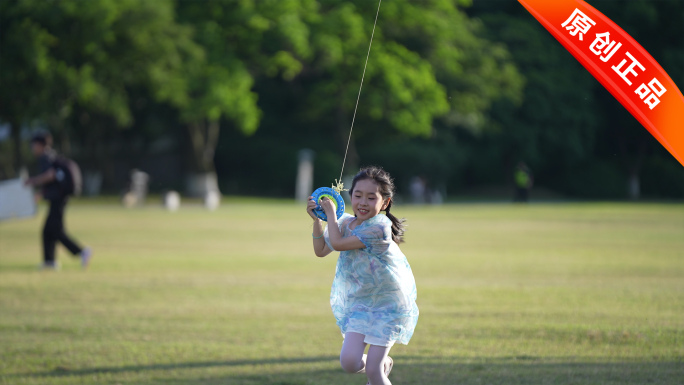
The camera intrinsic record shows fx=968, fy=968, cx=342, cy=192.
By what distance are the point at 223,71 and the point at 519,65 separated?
22.0m

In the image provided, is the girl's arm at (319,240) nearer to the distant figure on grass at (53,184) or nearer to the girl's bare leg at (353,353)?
the girl's bare leg at (353,353)

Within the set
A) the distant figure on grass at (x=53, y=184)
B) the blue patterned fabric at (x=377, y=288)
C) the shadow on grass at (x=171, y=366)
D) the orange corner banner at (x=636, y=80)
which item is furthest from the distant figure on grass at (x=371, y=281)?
the distant figure on grass at (x=53, y=184)

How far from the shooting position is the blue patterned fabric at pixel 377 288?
5773 millimetres

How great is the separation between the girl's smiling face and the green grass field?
158 centimetres

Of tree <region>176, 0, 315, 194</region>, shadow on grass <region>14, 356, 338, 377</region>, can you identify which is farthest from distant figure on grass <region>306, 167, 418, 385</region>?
tree <region>176, 0, 315, 194</region>

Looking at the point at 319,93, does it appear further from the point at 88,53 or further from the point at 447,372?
the point at 447,372

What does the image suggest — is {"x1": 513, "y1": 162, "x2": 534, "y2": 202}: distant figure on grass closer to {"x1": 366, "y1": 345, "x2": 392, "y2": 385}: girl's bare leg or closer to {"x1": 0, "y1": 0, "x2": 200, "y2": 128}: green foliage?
{"x1": 0, "y1": 0, "x2": 200, "y2": 128}: green foliage

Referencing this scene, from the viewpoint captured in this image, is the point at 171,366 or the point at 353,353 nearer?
the point at 353,353

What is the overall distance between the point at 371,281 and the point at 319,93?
42.7 meters

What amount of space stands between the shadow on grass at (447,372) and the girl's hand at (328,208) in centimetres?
161

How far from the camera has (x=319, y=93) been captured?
48156mm

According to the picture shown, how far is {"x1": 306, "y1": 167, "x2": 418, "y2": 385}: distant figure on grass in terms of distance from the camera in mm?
5727

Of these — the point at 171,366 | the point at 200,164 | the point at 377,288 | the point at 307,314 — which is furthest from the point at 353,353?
the point at 200,164

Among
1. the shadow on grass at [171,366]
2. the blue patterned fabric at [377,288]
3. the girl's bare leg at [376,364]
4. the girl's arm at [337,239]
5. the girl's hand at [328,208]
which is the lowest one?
the shadow on grass at [171,366]
